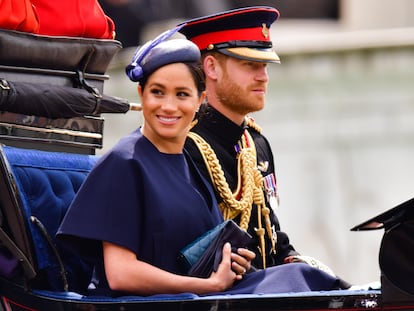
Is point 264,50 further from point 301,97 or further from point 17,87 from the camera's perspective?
point 301,97

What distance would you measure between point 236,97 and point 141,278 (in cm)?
110

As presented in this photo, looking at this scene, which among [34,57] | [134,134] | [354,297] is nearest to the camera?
[354,297]

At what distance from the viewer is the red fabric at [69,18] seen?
612cm

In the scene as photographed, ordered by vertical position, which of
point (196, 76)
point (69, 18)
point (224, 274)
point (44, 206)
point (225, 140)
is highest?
point (69, 18)

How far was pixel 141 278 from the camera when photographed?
17.3 ft

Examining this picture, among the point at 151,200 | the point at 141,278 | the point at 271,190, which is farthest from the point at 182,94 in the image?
the point at 271,190

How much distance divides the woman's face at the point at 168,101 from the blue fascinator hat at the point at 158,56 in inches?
0.8

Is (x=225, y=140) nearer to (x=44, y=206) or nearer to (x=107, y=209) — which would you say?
(x=44, y=206)

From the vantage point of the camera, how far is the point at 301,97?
11789mm

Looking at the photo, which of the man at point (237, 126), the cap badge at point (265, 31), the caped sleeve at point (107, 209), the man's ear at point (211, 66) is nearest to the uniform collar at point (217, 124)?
the man at point (237, 126)

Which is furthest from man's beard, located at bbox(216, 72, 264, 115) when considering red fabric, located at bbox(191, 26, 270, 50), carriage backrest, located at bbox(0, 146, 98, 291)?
carriage backrest, located at bbox(0, 146, 98, 291)

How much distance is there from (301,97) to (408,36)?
0.87m

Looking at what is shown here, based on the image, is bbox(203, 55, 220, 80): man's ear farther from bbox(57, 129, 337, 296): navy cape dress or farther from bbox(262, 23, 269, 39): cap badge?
bbox(57, 129, 337, 296): navy cape dress

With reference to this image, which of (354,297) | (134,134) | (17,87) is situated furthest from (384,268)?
(17,87)
